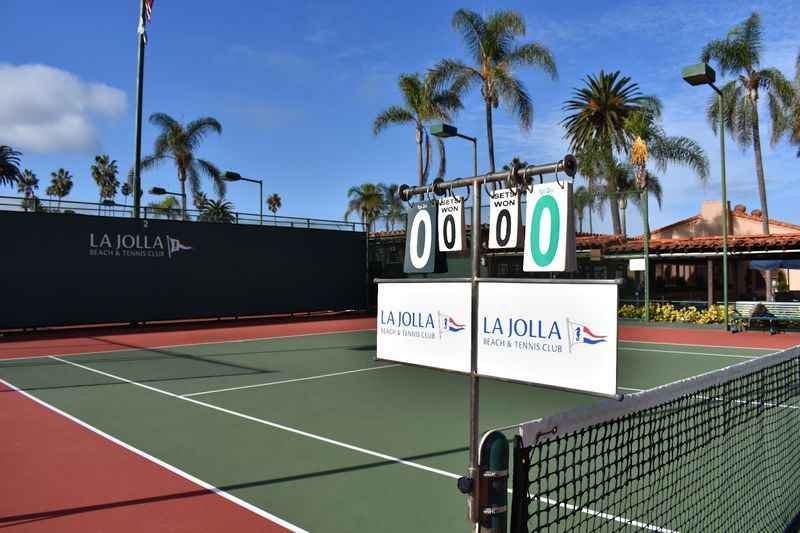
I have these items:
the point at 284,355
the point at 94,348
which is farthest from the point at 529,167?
the point at 94,348

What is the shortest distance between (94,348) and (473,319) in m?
16.3

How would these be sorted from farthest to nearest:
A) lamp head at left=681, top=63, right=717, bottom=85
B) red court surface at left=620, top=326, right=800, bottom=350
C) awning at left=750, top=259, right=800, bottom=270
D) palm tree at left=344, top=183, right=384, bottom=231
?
palm tree at left=344, top=183, right=384, bottom=231, awning at left=750, top=259, right=800, bottom=270, red court surface at left=620, top=326, right=800, bottom=350, lamp head at left=681, top=63, right=717, bottom=85

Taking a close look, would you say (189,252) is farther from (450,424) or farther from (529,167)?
(529,167)

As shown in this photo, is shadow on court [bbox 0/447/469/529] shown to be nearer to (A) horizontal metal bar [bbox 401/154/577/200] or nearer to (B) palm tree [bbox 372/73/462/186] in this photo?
(A) horizontal metal bar [bbox 401/154/577/200]

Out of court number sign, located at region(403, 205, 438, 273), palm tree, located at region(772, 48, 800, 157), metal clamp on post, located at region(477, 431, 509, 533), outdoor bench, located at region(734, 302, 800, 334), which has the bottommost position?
outdoor bench, located at region(734, 302, 800, 334)

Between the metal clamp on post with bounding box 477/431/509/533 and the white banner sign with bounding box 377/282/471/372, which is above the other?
the white banner sign with bounding box 377/282/471/372

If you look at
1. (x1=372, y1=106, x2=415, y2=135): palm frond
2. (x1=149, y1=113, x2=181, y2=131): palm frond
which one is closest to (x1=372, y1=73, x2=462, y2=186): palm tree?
(x1=372, y1=106, x2=415, y2=135): palm frond

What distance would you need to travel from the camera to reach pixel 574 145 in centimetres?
3753

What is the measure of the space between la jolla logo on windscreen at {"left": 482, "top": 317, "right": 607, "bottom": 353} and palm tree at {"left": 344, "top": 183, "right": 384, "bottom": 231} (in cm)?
4754

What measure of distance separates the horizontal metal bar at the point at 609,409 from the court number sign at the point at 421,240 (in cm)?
141

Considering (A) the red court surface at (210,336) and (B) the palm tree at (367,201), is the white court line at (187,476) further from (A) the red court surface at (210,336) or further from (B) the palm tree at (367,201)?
(B) the palm tree at (367,201)

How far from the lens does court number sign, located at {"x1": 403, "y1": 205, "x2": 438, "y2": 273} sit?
4176 mm

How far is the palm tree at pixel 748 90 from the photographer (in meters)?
29.6

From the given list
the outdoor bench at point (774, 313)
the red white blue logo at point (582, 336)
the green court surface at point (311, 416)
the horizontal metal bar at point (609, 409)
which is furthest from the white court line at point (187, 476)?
the outdoor bench at point (774, 313)
